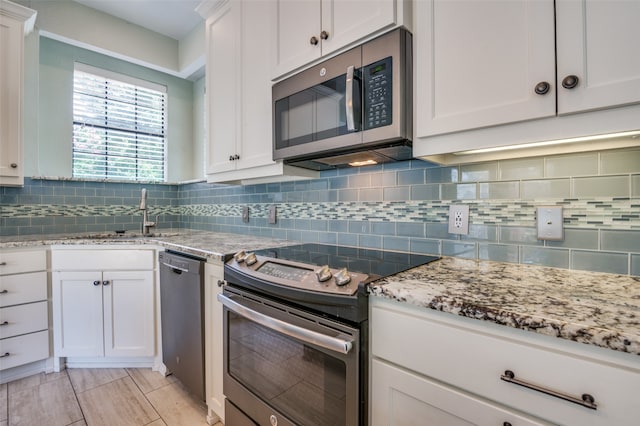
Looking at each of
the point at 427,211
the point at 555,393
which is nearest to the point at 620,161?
the point at 427,211

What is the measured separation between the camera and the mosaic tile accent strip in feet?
3.12

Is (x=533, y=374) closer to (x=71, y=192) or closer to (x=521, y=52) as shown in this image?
(x=521, y=52)

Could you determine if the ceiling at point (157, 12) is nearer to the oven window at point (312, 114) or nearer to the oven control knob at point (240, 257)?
the oven window at point (312, 114)

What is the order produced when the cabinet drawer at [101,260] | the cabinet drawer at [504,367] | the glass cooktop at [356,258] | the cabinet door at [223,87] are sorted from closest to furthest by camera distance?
1. the cabinet drawer at [504,367]
2. the glass cooktop at [356,258]
3. the cabinet door at [223,87]
4. the cabinet drawer at [101,260]

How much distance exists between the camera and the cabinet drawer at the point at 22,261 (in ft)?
6.10

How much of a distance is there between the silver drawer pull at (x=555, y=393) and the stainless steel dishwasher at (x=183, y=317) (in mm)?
1391

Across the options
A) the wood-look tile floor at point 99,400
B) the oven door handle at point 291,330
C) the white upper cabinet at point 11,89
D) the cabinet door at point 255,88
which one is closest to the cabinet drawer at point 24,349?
the wood-look tile floor at point 99,400

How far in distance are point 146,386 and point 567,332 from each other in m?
2.26

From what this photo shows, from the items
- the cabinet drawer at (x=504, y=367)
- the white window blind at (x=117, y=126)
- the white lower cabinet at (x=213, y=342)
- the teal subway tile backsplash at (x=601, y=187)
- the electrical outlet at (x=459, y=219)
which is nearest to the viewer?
the cabinet drawer at (x=504, y=367)

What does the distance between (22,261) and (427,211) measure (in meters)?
2.54

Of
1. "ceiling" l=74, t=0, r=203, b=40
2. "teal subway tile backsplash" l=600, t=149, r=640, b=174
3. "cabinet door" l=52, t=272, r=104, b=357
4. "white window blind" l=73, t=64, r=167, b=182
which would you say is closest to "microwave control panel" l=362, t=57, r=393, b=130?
"teal subway tile backsplash" l=600, t=149, r=640, b=174

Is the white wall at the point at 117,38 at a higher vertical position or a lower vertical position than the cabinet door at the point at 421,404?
higher

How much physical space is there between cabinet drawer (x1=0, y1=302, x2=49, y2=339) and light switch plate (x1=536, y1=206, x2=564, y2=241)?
2.91 meters

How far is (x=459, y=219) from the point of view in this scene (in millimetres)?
1244
